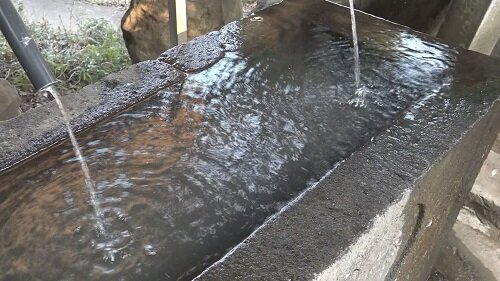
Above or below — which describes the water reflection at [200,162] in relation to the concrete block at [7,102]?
above

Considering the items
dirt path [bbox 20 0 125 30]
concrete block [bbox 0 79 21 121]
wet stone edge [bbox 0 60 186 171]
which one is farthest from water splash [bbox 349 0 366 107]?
dirt path [bbox 20 0 125 30]

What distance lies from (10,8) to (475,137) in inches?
70.2

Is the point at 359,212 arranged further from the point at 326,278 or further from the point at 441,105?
the point at 441,105

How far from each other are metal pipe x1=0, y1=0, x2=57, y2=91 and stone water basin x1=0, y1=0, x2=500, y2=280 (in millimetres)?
645

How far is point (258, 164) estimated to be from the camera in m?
1.97

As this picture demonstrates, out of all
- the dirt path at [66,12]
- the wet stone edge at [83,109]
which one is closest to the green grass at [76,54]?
the dirt path at [66,12]

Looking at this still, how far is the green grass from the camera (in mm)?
5156

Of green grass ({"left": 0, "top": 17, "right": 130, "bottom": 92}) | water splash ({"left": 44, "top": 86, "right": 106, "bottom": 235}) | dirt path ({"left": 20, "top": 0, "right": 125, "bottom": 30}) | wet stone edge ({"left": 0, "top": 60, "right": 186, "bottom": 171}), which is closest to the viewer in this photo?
water splash ({"left": 44, "top": 86, "right": 106, "bottom": 235})

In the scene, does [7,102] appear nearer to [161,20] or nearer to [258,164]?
[161,20]

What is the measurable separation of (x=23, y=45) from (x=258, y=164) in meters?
0.99

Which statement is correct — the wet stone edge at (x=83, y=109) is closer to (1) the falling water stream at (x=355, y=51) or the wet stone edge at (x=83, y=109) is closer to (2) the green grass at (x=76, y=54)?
(1) the falling water stream at (x=355, y=51)

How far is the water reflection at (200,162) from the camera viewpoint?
1.67 metres

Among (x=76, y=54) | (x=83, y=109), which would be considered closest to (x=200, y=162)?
(x=83, y=109)

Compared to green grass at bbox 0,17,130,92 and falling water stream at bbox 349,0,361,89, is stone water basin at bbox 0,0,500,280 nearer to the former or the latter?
falling water stream at bbox 349,0,361,89
